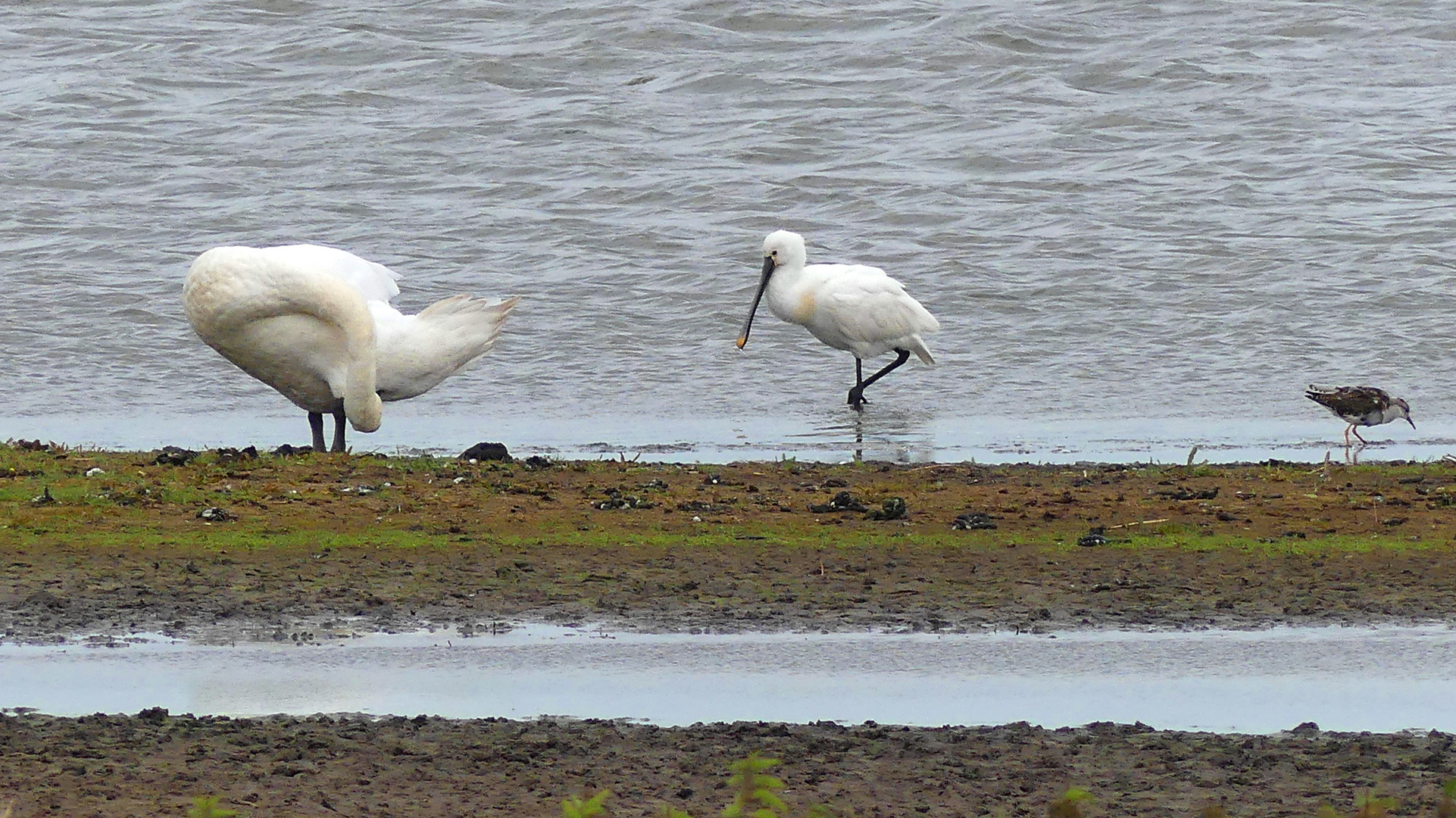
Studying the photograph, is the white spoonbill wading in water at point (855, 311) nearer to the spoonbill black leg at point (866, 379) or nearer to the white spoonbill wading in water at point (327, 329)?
the spoonbill black leg at point (866, 379)

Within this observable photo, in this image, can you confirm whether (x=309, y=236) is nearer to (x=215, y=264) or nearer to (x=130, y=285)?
(x=130, y=285)

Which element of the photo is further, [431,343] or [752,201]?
[752,201]

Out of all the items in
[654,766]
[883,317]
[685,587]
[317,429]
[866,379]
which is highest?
[654,766]

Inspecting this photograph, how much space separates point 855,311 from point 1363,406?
5188 mm

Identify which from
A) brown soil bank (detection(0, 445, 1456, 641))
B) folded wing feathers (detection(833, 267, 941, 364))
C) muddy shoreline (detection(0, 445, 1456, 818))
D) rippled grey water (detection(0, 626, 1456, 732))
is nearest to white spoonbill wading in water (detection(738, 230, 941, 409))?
folded wing feathers (detection(833, 267, 941, 364))

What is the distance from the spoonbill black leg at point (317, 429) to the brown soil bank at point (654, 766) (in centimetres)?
616

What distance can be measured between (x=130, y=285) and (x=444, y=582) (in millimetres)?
12378

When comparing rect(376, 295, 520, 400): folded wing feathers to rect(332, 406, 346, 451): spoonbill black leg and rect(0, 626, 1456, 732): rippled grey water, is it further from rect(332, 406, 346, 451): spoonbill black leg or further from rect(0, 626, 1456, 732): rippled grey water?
rect(0, 626, 1456, 732): rippled grey water

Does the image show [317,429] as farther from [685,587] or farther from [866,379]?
[866,379]

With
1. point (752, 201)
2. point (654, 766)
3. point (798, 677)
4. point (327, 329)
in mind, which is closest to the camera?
point (654, 766)

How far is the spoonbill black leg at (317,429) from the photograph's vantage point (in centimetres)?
1179

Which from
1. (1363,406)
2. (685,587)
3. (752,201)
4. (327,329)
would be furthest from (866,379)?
(685,587)

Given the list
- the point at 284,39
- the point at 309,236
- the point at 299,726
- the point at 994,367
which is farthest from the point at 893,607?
the point at 284,39

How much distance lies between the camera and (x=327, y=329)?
11.5 meters
